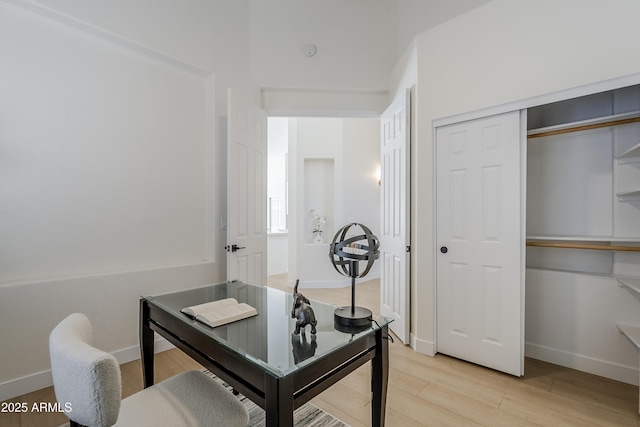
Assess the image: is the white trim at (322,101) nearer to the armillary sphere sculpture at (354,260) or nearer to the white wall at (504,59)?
the white wall at (504,59)

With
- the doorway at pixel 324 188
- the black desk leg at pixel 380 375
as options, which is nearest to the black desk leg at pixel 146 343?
the black desk leg at pixel 380 375

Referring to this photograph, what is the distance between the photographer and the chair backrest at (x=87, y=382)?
0.79m

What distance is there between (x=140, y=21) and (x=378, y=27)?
249cm

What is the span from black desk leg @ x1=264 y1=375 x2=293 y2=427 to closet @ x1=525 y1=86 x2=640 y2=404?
2.39 m

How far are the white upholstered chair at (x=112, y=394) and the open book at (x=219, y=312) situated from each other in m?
0.28

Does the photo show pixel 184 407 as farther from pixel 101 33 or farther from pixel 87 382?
pixel 101 33

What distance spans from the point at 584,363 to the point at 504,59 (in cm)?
249

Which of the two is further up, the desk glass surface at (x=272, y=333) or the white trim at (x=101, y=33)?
the white trim at (x=101, y=33)

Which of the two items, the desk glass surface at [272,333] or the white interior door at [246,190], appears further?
the white interior door at [246,190]

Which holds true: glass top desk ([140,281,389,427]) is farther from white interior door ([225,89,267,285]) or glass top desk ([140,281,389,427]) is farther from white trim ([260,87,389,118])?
white trim ([260,87,389,118])

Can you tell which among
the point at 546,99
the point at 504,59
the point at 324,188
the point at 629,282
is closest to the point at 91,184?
the point at 504,59

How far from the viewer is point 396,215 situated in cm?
299

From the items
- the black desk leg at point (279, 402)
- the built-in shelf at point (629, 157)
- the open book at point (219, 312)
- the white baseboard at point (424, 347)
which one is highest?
the built-in shelf at point (629, 157)

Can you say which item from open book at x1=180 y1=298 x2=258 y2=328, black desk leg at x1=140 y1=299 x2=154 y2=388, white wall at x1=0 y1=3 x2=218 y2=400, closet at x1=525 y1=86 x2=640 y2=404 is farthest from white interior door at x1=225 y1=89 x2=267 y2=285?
closet at x1=525 y1=86 x2=640 y2=404
